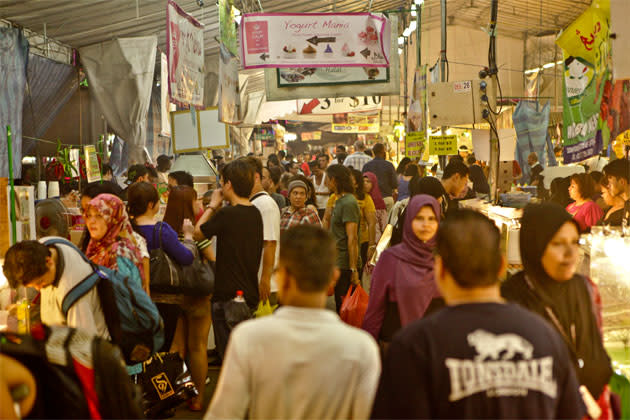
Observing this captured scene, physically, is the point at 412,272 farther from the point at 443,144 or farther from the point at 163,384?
the point at 443,144

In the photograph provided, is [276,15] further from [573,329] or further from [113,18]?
[573,329]

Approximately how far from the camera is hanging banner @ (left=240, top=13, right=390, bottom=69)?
332 inches

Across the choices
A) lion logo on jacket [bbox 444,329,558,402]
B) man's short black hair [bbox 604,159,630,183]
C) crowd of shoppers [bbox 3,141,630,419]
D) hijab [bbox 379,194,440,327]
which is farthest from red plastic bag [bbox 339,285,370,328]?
lion logo on jacket [bbox 444,329,558,402]

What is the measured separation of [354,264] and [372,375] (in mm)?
4591

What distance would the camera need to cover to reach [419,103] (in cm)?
1296

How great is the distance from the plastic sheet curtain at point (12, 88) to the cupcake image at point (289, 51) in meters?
3.83

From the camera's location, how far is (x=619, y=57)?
13.8ft

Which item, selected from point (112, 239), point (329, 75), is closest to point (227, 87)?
point (329, 75)

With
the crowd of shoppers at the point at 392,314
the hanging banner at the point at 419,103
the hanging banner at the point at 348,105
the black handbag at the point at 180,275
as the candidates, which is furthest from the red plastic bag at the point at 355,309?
the hanging banner at the point at 348,105

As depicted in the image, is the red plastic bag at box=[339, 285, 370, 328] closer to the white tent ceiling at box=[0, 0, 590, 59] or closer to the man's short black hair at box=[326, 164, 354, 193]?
the man's short black hair at box=[326, 164, 354, 193]

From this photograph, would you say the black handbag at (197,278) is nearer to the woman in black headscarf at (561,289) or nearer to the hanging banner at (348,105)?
the woman in black headscarf at (561,289)

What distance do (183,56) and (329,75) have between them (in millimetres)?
1933

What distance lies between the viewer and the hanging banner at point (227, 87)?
27.9ft

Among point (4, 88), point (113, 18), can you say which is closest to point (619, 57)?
point (4, 88)
